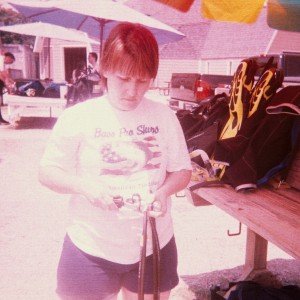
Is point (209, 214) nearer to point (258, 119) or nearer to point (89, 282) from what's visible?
point (258, 119)

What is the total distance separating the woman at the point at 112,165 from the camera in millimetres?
1570

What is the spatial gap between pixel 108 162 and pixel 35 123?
12082mm

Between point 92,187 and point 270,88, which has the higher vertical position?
point 270,88

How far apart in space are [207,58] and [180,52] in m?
2.15

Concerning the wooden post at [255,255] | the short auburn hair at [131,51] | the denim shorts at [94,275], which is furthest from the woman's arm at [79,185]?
the wooden post at [255,255]

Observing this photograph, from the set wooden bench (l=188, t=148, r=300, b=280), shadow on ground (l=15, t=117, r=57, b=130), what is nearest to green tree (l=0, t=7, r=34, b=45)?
shadow on ground (l=15, t=117, r=57, b=130)

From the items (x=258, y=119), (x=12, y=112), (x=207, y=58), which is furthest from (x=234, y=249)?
(x=207, y=58)

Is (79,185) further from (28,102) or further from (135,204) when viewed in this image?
(28,102)

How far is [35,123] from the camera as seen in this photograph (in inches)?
519

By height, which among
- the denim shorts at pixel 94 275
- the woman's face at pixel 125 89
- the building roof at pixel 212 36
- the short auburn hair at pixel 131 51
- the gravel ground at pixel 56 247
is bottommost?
the gravel ground at pixel 56 247

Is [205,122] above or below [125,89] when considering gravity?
below

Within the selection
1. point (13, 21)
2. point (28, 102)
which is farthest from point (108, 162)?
point (13, 21)

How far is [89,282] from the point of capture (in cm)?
166

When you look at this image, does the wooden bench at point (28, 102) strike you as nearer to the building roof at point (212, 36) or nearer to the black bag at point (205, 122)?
the black bag at point (205, 122)
